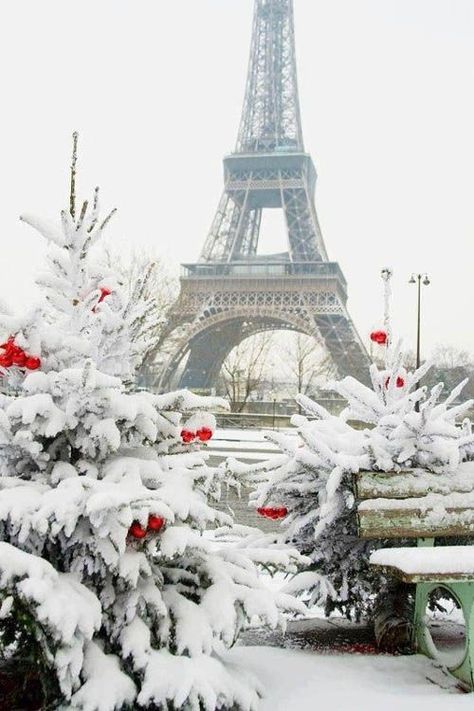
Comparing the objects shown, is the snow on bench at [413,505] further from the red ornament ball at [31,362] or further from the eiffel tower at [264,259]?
the eiffel tower at [264,259]

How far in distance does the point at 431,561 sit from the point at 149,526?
52.5 inches

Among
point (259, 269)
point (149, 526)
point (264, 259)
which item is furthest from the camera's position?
point (264, 259)

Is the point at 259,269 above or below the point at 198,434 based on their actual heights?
above

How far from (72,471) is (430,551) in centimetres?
169

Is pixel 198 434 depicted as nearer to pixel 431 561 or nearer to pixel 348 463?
pixel 348 463

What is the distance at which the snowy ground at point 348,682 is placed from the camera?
3.12 meters

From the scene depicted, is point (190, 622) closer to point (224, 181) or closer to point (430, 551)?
point (430, 551)

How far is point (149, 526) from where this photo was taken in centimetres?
275

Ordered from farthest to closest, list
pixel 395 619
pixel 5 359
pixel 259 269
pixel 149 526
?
pixel 259 269 < pixel 395 619 < pixel 5 359 < pixel 149 526

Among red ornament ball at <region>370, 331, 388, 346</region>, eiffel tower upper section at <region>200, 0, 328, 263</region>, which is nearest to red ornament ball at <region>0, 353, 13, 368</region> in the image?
red ornament ball at <region>370, 331, 388, 346</region>

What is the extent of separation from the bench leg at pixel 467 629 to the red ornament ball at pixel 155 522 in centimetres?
151

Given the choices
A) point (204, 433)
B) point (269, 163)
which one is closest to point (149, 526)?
point (204, 433)

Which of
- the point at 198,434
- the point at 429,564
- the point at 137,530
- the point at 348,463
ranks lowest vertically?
the point at 429,564

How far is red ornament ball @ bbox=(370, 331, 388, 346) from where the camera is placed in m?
4.63
